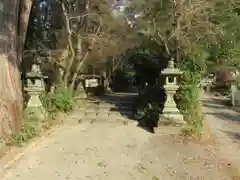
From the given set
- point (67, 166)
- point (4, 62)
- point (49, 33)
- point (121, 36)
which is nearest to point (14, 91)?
point (4, 62)

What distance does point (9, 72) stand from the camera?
301 inches

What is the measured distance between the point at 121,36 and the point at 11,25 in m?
7.81

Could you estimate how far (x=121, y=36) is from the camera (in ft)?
49.3

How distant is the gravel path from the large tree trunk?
838 millimetres

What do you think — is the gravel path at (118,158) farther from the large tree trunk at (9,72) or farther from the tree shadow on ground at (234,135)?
the tree shadow on ground at (234,135)

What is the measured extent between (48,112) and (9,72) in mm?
2070

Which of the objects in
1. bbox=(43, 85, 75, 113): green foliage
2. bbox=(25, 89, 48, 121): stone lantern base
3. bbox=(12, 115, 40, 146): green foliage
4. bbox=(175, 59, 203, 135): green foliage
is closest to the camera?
bbox=(12, 115, 40, 146): green foliage

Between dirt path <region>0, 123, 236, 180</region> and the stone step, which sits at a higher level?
the stone step

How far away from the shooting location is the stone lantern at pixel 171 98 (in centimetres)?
826

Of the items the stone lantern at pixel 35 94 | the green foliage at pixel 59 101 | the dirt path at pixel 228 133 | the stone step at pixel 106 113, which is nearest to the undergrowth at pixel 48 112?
the green foliage at pixel 59 101

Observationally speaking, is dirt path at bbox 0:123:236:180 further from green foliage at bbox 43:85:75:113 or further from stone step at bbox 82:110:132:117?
stone step at bbox 82:110:132:117

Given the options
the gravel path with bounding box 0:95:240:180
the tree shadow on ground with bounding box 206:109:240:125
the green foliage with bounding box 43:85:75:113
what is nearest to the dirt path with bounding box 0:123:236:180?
the gravel path with bounding box 0:95:240:180

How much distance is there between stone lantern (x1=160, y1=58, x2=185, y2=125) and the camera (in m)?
8.26

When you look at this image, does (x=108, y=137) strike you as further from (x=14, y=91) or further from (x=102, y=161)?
(x=14, y=91)
